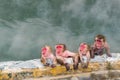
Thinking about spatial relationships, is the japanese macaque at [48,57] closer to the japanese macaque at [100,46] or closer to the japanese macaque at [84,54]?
the japanese macaque at [84,54]

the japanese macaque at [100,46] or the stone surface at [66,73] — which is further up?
the japanese macaque at [100,46]

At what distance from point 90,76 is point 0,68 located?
4.08 metres

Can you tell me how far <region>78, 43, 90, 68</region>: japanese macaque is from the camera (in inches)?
953

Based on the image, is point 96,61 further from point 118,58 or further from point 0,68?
point 0,68

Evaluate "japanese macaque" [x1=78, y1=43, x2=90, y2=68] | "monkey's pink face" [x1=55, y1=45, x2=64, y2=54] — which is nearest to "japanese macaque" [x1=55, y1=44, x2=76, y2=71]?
"monkey's pink face" [x1=55, y1=45, x2=64, y2=54]

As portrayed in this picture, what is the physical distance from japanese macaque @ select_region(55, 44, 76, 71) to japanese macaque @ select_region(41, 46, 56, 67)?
0.79 feet

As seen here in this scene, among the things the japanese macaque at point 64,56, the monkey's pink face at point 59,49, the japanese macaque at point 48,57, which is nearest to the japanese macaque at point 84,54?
the japanese macaque at point 64,56

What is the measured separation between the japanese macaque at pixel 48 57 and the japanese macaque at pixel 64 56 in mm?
240

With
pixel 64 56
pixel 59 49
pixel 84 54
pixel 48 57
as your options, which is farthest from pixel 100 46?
pixel 48 57

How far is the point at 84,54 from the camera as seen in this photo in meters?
24.4

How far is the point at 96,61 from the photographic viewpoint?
24.5 m

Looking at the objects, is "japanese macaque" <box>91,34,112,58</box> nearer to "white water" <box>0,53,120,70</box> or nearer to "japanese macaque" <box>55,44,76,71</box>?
"white water" <box>0,53,120,70</box>

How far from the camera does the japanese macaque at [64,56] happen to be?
79.0ft

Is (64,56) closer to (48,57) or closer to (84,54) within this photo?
(48,57)
